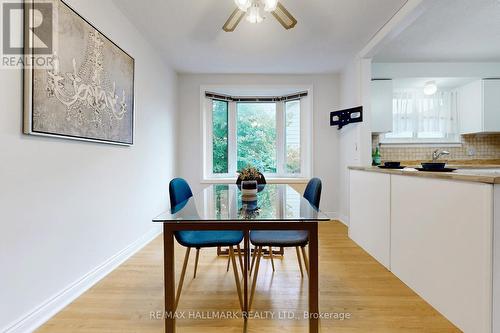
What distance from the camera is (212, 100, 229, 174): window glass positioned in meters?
4.98

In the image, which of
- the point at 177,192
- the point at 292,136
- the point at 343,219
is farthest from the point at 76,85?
the point at 343,219

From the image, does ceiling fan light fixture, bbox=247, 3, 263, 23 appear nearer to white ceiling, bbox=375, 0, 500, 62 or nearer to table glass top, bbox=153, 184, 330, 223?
table glass top, bbox=153, 184, 330, 223

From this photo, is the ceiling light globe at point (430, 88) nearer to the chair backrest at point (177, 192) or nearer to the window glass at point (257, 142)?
the window glass at point (257, 142)

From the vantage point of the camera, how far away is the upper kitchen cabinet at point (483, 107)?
3967mm

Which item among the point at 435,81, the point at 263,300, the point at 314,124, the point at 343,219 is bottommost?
the point at 263,300

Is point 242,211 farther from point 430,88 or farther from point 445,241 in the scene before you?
point 430,88

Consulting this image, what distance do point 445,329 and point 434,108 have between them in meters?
3.74

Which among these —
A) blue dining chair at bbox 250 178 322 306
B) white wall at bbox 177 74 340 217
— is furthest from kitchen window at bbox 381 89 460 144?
blue dining chair at bbox 250 178 322 306

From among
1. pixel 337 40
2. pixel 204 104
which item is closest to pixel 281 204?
pixel 337 40

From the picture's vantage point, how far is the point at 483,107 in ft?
13.1

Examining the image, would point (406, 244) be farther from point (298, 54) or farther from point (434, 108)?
point (434, 108)

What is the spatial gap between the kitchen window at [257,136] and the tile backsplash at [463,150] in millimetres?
1338

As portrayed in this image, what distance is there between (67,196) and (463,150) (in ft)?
17.2

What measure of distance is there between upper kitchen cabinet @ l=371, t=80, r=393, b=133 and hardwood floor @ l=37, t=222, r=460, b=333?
2.06 m
